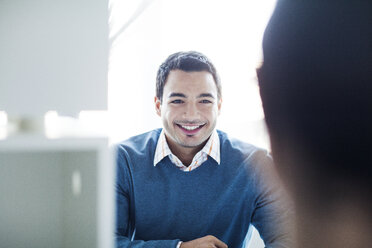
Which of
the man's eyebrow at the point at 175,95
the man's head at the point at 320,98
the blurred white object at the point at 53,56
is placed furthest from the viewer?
the man's head at the point at 320,98

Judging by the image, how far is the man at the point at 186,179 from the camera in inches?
55.4

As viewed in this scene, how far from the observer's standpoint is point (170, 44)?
4.76 ft

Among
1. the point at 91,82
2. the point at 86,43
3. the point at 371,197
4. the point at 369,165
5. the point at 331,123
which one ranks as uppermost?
the point at 86,43

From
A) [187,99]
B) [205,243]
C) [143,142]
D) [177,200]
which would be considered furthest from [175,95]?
[205,243]

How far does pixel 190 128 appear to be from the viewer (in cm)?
143

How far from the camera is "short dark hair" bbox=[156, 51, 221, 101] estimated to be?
1421mm

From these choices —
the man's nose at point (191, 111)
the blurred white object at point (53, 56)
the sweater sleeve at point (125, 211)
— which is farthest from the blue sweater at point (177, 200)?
the blurred white object at point (53, 56)

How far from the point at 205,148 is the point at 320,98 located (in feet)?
1.65

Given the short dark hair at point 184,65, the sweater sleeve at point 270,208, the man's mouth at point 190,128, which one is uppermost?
the short dark hair at point 184,65

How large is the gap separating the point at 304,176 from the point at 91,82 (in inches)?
35.0

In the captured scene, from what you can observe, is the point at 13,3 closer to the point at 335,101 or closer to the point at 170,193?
the point at 170,193

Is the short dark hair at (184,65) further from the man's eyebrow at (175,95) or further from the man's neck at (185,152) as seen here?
the man's neck at (185,152)

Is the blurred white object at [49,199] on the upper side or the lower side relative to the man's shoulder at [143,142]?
lower

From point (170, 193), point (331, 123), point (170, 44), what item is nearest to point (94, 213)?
point (170, 193)
